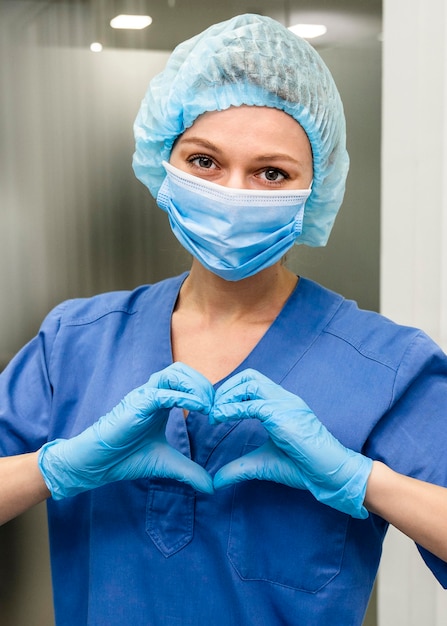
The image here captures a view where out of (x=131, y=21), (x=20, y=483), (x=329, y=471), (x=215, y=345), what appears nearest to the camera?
(x=329, y=471)

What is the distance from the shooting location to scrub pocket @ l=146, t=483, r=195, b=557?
98 cm

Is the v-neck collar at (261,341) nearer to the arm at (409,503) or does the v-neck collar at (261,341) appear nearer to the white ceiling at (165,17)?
the arm at (409,503)

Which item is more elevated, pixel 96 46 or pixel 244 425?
pixel 96 46

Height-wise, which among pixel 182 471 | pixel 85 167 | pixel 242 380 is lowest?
pixel 182 471

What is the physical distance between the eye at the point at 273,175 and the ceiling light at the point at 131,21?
2.26 ft

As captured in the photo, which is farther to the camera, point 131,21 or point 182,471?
point 131,21

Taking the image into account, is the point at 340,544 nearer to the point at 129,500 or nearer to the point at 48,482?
the point at 129,500

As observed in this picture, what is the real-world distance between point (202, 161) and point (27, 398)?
1.44ft

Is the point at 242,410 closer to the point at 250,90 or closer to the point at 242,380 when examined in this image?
the point at 242,380

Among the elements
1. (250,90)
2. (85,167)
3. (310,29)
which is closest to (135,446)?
(250,90)

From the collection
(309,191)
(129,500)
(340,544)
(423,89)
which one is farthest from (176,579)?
(423,89)

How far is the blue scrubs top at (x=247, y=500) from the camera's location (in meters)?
0.96

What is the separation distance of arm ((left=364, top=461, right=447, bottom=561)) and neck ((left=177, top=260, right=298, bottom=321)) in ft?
1.02

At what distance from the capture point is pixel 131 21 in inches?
58.9
